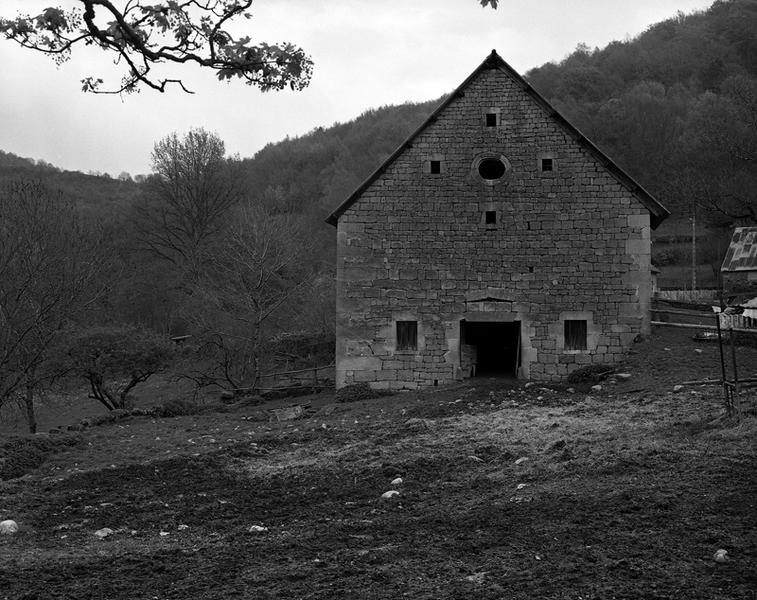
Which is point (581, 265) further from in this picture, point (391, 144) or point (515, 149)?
point (391, 144)

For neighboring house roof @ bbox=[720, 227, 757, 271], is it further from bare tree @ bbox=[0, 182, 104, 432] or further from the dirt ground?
bare tree @ bbox=[0, 182, 104, 432]

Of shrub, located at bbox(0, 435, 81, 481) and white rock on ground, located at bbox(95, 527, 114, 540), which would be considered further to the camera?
shrub, located at bbox(0, 435, 81, 481)

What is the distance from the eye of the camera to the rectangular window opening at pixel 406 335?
19.2 m

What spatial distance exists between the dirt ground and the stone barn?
4.67m

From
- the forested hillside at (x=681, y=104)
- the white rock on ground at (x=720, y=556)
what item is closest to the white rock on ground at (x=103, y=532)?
the white rock on ground at (x=720, y=556)

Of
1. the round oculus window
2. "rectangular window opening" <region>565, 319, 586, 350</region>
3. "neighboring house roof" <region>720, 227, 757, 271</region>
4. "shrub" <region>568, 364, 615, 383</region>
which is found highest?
the round oculus window

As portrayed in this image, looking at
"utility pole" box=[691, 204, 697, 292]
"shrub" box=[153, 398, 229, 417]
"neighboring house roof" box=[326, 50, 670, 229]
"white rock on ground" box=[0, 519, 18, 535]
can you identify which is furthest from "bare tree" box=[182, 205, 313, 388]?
"utility pole" box=[691, 204, 697, 292]

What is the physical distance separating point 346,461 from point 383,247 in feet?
29.3

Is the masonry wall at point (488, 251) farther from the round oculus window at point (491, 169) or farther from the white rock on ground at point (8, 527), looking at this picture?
the white rock on ground at point (8, 527)

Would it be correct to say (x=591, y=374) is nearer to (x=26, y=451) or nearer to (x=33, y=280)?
(x=26, y=451)

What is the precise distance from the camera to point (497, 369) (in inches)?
828

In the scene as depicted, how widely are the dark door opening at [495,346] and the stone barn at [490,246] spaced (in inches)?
61.9

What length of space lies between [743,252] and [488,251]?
22.5m

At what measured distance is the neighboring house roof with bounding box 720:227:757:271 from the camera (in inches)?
1410
